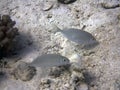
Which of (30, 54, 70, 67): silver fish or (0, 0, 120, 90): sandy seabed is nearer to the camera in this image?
(30, 54, 70, 67): silver fish

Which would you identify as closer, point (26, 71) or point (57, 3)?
point (26, 71)

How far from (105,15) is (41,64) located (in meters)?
2.44

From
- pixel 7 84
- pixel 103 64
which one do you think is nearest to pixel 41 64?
pixel 7 84

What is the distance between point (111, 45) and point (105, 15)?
3.31ft

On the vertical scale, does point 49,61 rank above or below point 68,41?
above

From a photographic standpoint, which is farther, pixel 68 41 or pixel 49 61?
pixel 68 41

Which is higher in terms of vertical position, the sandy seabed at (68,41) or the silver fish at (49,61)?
the silver fish at (49,61)

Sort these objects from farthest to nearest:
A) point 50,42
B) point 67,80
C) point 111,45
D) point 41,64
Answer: point 50,42
point 111,45
point 67,80
point 41,64

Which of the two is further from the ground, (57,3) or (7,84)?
(57,3)

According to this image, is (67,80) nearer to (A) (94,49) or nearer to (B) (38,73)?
(B) (38,73)

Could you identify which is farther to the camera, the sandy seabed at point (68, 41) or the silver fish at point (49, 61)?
the sandy seabed at point (68, 41)

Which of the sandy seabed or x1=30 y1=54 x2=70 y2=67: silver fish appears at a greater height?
x1=30 y1=54 x2=70 y2=67: silver fish

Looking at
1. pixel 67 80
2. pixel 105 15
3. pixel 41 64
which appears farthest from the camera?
pixel 105 15

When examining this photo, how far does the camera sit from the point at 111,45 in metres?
4.91
